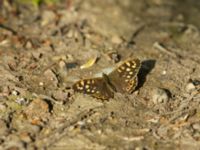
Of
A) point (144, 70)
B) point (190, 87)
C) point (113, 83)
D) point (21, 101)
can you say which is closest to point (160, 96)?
point (190, 87)

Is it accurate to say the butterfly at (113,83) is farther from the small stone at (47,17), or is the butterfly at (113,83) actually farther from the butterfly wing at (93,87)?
the small stone at (47,17)

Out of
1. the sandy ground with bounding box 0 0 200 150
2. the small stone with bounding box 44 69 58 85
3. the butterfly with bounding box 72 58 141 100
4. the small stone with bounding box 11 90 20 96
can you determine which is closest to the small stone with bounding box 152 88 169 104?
the sandy ground with bounding box 0 0 200 150

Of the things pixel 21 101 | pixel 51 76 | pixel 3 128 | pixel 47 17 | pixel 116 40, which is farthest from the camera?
pixel 47 17

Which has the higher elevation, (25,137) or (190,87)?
(190,87)

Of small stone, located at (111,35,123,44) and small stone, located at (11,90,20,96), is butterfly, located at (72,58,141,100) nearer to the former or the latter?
small stone, located at (11,90,20,96)

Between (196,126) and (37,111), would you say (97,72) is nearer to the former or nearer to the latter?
(37,111)

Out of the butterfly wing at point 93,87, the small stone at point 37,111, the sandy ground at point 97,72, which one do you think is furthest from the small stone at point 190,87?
the small stone at point 37,111

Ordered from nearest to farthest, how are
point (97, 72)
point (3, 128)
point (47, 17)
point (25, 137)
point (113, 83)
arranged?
point (25, 137) → point (3, 128) → point (113, 83) → point (97, 72) → point (47, 17)
